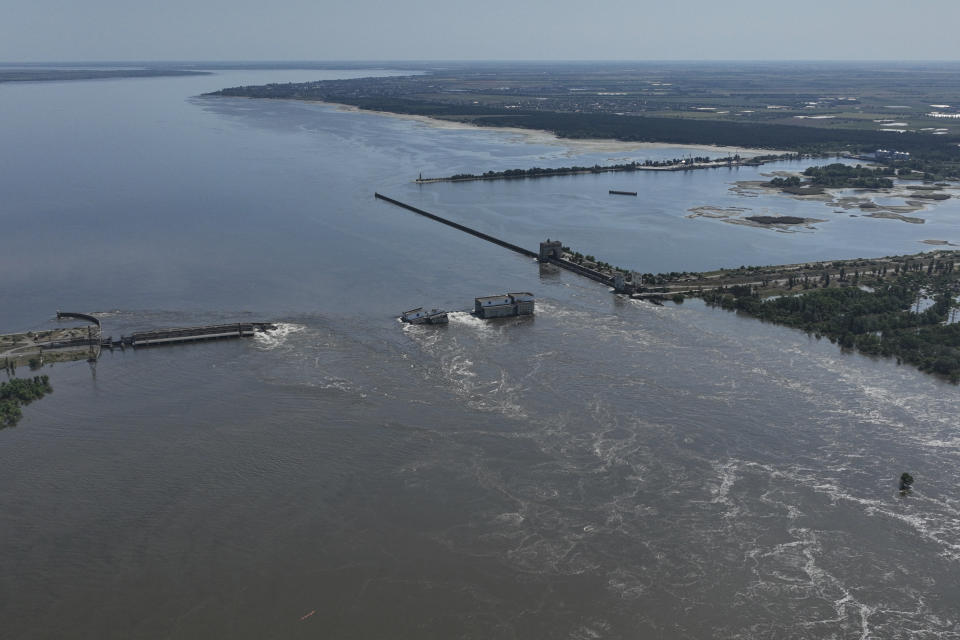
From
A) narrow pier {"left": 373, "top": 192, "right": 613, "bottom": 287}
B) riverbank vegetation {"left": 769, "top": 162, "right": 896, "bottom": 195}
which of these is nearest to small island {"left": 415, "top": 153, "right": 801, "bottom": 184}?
riverbank vegetation {"left": 769, "top": 162, "right": 896, "bottom": 195}

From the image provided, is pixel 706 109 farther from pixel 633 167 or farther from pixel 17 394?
pixel 17 394

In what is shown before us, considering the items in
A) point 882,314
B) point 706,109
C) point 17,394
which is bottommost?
point 17,394

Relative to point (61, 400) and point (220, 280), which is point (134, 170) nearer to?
point (220, 280)

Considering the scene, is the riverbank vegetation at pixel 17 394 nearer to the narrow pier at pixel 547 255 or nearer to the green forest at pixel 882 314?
the narrow pier at pixel 547 255

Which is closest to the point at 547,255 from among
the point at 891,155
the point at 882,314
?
the point at 882,314

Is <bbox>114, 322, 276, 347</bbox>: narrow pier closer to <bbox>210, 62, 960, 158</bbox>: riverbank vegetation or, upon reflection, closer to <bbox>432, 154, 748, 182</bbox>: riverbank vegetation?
<bbox>432, 154, 748, 182</bbox>: riverbank vegetation

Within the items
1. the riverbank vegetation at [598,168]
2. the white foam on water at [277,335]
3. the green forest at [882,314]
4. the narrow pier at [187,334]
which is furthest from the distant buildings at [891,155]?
the narrow pier at [187,334]

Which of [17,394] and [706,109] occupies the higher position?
[706,109]
